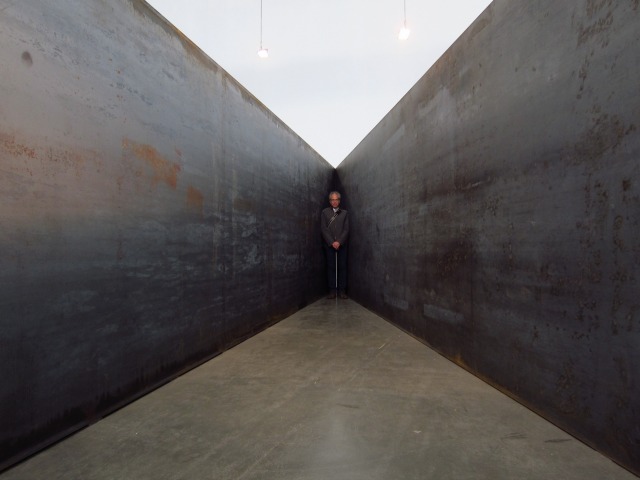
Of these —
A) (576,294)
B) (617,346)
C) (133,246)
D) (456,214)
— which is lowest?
(617,346)

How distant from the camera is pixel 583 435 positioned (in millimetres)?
1409

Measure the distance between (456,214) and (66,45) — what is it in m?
2.48

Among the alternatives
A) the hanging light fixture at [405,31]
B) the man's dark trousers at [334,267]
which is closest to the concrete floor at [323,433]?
the man's dark trousers at [334,267]

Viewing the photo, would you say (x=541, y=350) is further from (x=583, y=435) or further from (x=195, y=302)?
(x=195, y=302)

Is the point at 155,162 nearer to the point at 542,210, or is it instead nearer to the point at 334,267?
the point at 542,210

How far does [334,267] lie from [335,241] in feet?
1.97

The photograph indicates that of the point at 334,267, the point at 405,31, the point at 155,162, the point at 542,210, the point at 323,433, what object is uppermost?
the point at 405,31

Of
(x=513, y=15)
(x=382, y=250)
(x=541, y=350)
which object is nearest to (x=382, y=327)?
(x=382, y=250)

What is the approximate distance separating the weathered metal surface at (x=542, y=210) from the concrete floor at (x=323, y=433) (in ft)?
0.84

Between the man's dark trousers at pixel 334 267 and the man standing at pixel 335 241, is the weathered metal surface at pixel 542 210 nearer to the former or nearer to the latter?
the man standing at pixel 335 241

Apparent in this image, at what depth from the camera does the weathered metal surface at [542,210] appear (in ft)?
4.13

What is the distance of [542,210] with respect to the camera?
1631 mm

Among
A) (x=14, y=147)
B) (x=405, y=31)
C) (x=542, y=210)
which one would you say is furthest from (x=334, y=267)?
(x=14, y=147)

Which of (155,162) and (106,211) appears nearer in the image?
(106,211)
